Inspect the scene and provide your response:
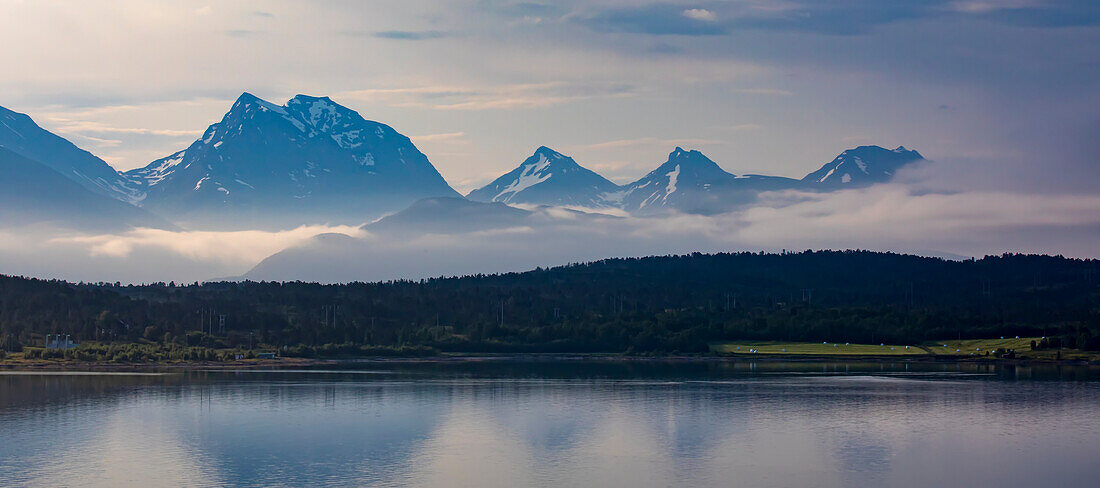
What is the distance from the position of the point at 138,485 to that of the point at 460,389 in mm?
92989

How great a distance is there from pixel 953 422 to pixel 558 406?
47.9 m

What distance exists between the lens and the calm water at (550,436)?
92250 mm

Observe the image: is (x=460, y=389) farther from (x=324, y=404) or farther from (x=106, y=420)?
(x=106, y=420)

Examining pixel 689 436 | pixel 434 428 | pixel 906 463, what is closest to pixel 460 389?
pixel 434 428

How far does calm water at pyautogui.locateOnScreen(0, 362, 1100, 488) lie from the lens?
92.2 m

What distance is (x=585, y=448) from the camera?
357ft

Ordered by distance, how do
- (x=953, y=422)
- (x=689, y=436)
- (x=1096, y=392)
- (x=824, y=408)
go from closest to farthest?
(x=689, y=436), (x=953, y=422), (x=824, y=408), (x=1096, y=392)

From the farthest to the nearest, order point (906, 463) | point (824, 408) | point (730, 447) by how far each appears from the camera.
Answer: point (824, 408) → point (730, 447) → point (906, 463)

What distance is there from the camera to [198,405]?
490 feet

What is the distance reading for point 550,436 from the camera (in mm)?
118062

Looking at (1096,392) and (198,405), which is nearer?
(198,405)

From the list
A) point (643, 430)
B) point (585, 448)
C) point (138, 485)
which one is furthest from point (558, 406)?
point (138, 485)

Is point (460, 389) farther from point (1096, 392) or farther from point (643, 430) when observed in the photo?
point (1096, 392)

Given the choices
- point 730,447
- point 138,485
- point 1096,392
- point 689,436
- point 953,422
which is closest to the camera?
point 138,485
